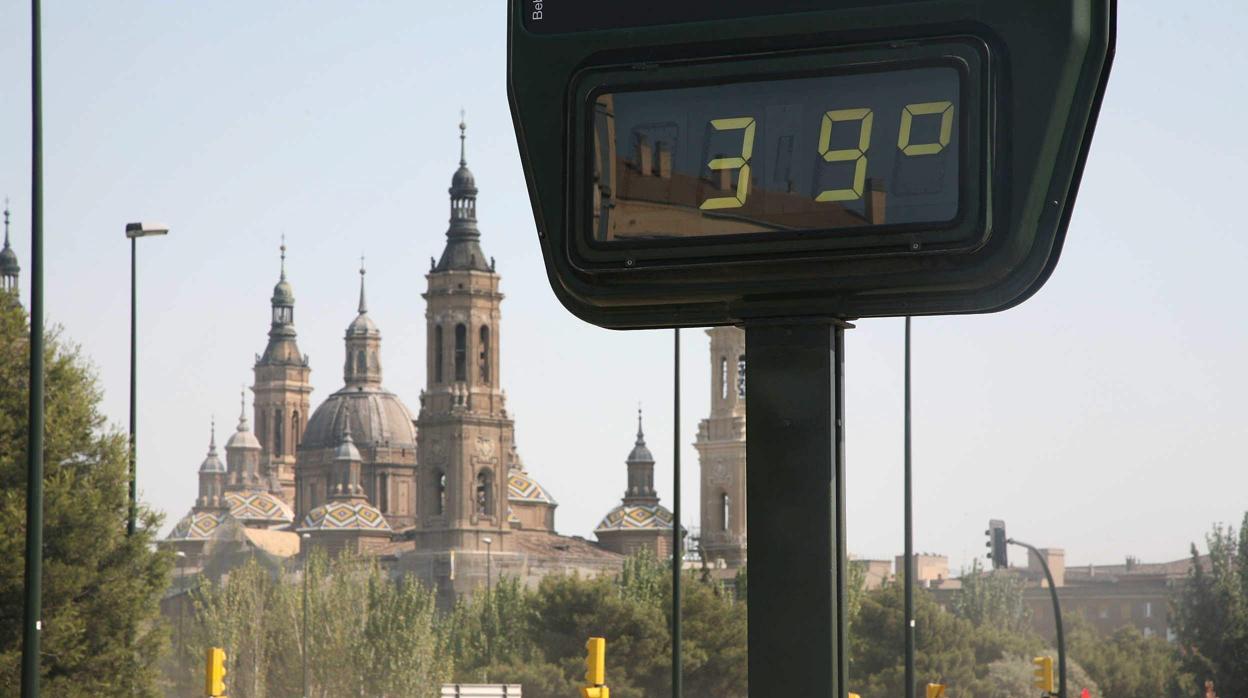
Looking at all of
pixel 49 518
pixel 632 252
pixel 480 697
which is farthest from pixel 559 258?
pixel 49 518

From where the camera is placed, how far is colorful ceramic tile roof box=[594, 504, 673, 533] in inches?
5032

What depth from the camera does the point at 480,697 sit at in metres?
20.6

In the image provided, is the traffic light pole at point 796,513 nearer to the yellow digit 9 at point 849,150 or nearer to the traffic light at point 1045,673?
the yellow digit 9 at point 849,150

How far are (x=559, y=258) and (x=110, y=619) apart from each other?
21367mm

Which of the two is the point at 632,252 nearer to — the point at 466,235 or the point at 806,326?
the point at 806,326

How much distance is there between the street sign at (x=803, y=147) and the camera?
295 cm

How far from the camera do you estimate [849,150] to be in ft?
9.97

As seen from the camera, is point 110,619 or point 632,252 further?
point 110,619

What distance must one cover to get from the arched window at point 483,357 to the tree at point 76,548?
90767 mm

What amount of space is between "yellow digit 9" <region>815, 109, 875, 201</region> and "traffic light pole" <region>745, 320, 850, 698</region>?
241mm

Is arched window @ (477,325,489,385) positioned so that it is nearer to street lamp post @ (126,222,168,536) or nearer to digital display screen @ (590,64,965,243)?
street lamp post @ (126,222,168,536)

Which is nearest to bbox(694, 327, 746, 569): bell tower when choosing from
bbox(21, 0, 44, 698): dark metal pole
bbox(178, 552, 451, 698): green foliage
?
bbox(178, 552, 451, 698): green foliage

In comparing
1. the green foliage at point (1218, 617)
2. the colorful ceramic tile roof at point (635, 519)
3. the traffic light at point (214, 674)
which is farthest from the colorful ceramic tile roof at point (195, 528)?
the traffic light at point (214, 674)

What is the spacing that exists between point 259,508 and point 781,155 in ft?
524
